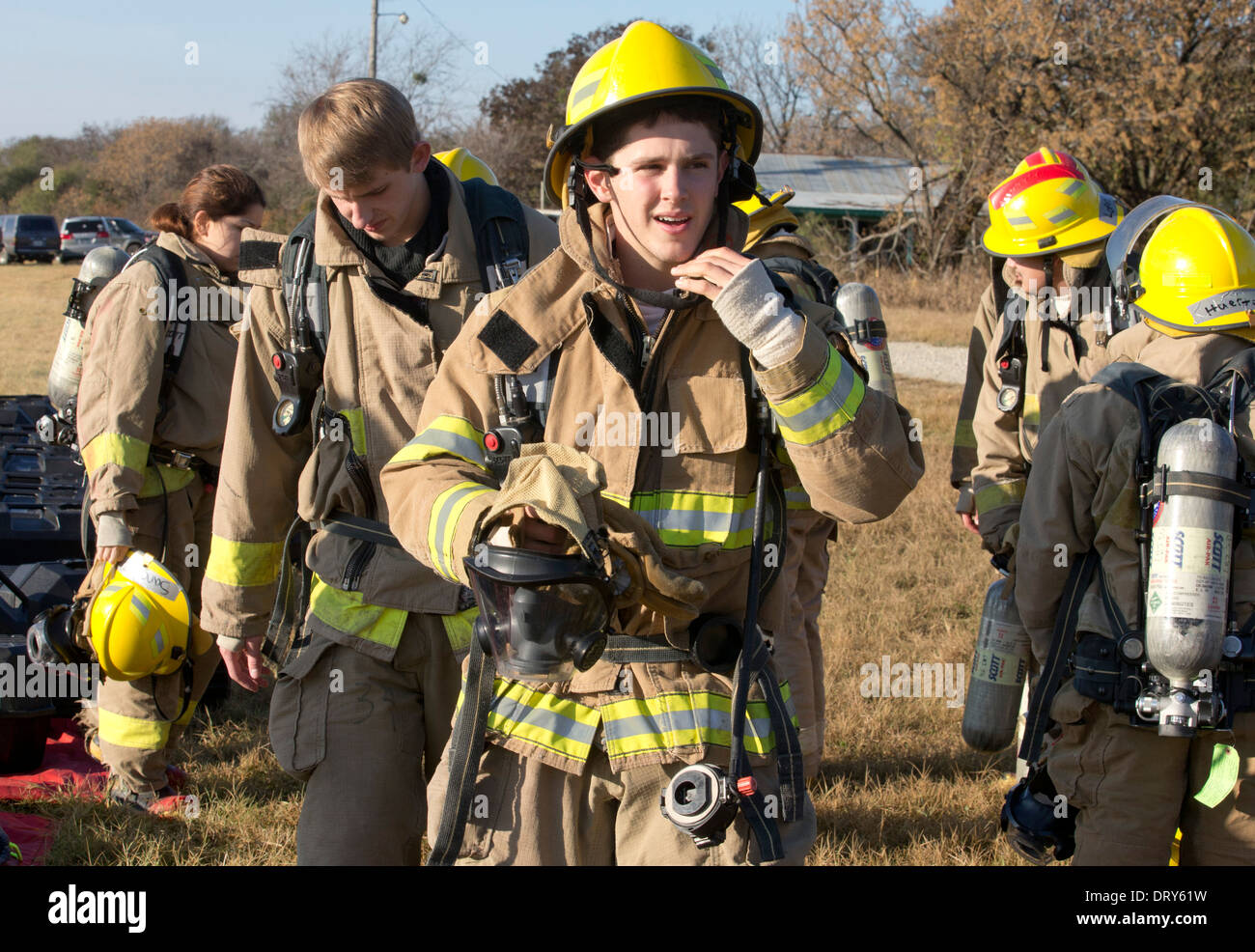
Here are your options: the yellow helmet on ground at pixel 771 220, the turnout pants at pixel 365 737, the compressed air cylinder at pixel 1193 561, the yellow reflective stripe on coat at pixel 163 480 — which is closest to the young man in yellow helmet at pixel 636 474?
the turnout pants at pixel 365 737

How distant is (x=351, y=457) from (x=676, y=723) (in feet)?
3.95

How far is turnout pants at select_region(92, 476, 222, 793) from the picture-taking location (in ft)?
15.7

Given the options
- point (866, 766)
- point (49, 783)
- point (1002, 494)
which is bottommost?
point (49, 783)

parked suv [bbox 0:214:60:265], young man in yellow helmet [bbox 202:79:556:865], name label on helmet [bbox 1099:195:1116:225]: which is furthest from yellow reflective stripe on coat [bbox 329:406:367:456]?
parked suv [bbox 0:214:60:265]

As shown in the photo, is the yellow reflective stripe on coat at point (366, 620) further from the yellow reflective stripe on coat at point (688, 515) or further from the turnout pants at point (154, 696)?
the turnout pants at point (154, 696)

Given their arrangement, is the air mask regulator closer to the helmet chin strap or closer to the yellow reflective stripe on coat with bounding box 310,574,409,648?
the helmet chin strap

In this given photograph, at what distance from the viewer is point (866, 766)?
5043mm

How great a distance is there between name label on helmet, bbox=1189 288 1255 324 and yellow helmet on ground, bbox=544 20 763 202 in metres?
1.38

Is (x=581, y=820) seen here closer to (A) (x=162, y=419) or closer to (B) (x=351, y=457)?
(B) (x=351, y=457)

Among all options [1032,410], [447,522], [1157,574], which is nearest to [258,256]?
[447,522]

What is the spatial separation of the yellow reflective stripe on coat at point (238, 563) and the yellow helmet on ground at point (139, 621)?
54.5 inches
